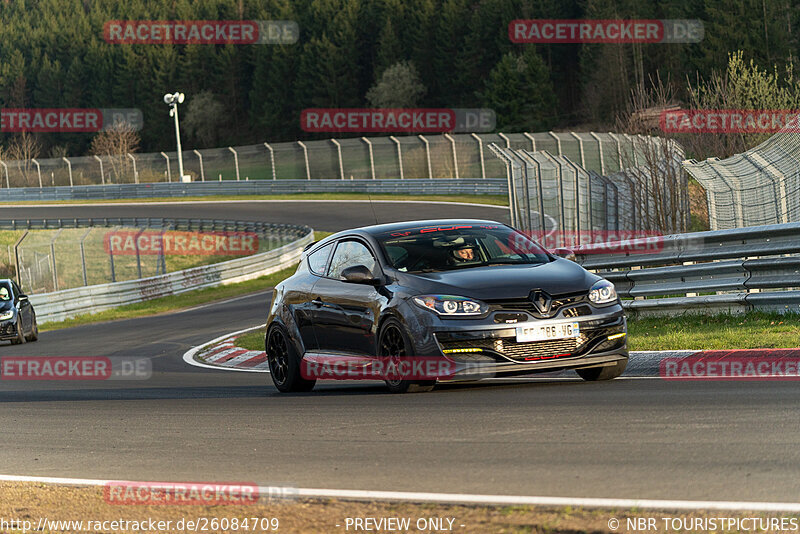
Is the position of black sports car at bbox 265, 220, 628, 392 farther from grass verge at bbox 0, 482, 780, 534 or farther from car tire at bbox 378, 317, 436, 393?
grass verge at bbox 0, 482, 780, 534

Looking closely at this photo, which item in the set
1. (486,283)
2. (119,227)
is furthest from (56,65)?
(486,283)

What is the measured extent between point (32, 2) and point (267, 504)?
175 metres

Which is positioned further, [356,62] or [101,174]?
[356,62]

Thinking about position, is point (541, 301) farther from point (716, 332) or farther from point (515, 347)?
point (716, 332)

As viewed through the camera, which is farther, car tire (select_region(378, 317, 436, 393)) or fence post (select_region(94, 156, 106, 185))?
fence post (select_region(94, 156, 106, 185))

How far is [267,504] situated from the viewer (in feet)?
18.8

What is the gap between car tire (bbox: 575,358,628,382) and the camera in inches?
382

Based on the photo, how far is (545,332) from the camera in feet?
29.7

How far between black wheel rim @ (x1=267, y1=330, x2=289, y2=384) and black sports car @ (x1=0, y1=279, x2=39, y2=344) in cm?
1333

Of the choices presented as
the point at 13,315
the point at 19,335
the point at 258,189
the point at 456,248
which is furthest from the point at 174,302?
the point at 258,189

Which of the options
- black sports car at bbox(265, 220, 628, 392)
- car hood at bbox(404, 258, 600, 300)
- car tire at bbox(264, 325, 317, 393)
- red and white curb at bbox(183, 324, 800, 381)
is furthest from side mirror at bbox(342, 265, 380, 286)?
red and white curb at bbox(183, 324, 800, 381)

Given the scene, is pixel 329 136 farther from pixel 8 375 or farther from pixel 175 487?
pixel 175 487

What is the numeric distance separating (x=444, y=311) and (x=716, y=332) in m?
4.28

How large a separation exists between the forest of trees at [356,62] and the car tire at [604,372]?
6881 cm
